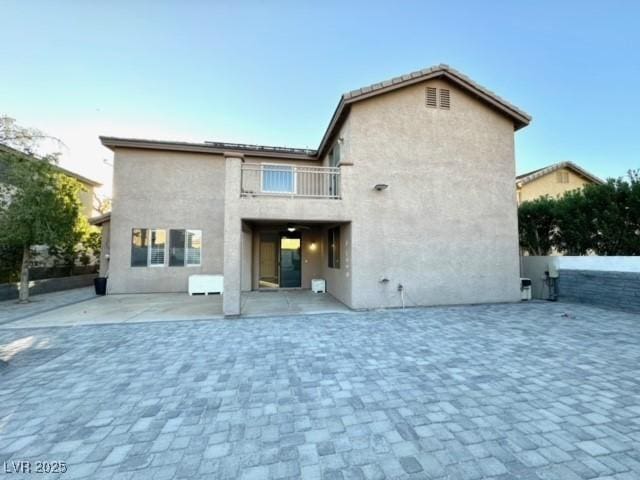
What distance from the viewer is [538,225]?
462 inches

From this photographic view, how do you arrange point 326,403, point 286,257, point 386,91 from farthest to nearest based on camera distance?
point 286,257 → point 386,91 → point 326,403

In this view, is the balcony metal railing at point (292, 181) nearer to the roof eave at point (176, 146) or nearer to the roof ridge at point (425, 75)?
the roof eave at point (176, 146)

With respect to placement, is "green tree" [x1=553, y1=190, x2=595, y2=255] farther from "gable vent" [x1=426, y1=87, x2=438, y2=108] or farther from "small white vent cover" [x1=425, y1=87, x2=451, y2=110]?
"gable vent" [x1=426, y1=87, x2=438, y2=108]

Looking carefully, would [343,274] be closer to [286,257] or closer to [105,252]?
[286,257]

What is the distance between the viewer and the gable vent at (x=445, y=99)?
29.9 feet

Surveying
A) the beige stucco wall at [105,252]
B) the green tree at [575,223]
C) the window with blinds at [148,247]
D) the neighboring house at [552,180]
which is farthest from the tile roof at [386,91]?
the neighboring house at [552,180]

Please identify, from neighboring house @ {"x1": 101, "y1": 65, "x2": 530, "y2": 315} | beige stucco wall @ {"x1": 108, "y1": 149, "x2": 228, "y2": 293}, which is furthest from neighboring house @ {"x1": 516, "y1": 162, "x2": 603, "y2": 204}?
beige stucco wall @ {"x1": 108, "y1": 149, "x2": 228, "y2": 293}

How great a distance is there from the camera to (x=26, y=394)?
344cm

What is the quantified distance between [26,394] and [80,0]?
1103cm

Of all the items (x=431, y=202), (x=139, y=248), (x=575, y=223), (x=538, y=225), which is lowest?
(x=139, y=248)

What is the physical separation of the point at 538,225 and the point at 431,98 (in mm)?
7832

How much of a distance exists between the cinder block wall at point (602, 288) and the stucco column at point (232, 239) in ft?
37.8

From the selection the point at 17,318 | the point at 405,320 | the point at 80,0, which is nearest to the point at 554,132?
the point at 405,320

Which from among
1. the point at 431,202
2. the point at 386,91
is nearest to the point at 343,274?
the point at 431,202
